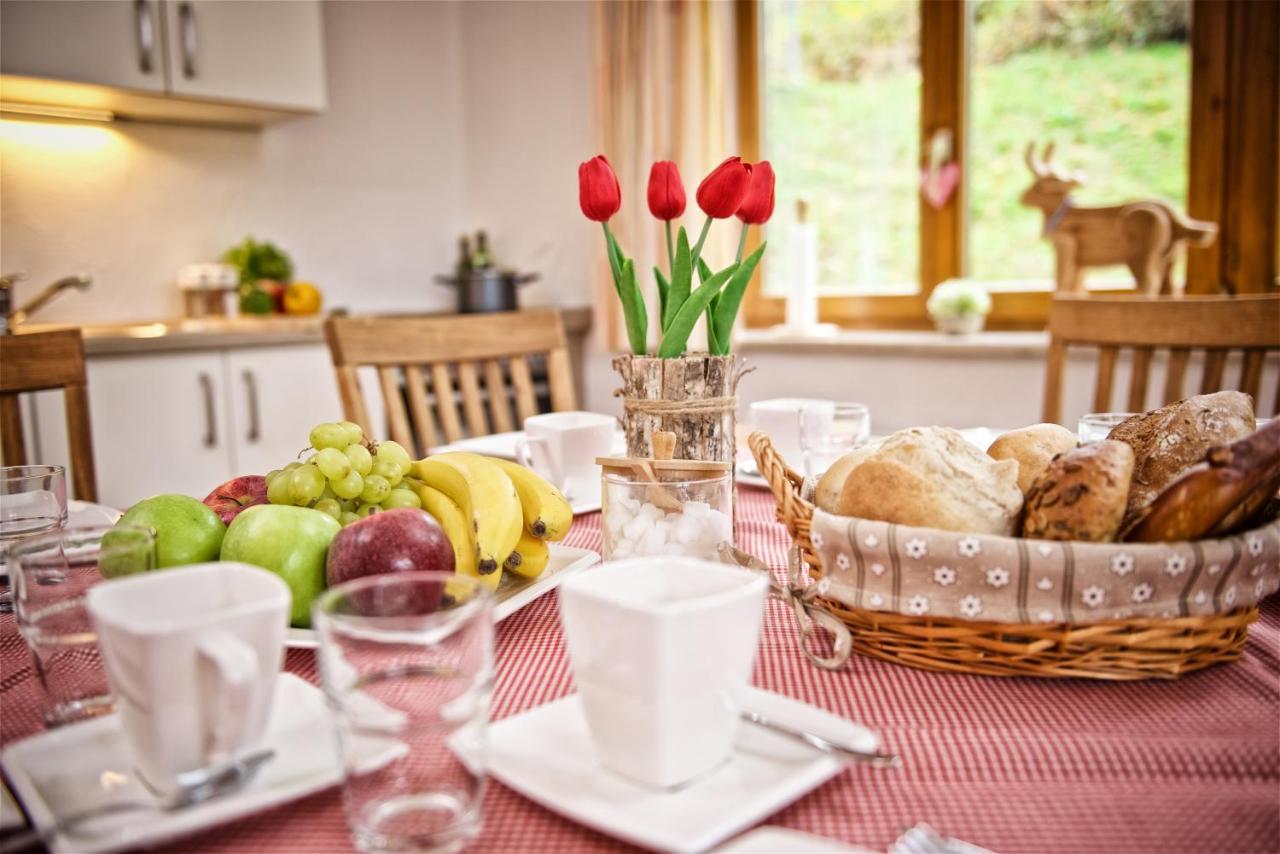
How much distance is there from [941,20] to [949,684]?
2.51 meters

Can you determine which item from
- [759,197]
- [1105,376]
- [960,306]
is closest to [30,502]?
[759,197]

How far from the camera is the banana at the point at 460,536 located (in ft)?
2.61

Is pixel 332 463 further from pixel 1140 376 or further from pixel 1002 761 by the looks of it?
pixel 1140 376

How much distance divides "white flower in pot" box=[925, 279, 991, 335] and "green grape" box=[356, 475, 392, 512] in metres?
2.10

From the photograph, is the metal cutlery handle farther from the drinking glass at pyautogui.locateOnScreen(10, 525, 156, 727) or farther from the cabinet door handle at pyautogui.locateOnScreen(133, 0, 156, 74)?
the cabinet door handle at pyautogui.locateOnScreen(133, 0, 156, 74)

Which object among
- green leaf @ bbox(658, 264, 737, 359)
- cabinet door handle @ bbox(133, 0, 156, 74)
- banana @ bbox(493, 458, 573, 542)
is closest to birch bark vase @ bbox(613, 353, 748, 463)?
green leaf @ bbox(658, 264, 737, 359)

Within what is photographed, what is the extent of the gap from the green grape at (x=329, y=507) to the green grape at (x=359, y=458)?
1.3 inches

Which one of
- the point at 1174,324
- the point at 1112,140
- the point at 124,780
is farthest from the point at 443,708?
the point at 1112,140

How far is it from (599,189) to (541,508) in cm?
34

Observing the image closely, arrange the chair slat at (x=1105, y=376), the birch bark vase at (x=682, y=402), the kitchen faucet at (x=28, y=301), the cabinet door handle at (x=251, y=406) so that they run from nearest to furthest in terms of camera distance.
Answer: the birch bark vase at (x=682, y=402), the chair slat at (x=1105, y=376), the kitchen faucet at (x=28, y=301), the cabinet door handle at (x=251, y=406)

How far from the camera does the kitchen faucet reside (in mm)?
2484

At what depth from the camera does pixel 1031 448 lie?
0.78 metres

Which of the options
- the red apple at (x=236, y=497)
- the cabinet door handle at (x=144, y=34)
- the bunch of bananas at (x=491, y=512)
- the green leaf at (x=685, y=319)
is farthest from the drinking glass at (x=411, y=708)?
the cabinet door handle at (x=144, y=34)

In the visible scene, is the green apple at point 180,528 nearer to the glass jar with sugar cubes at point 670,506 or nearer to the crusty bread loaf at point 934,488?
the glass jar with sugar cubes at point 670,506
